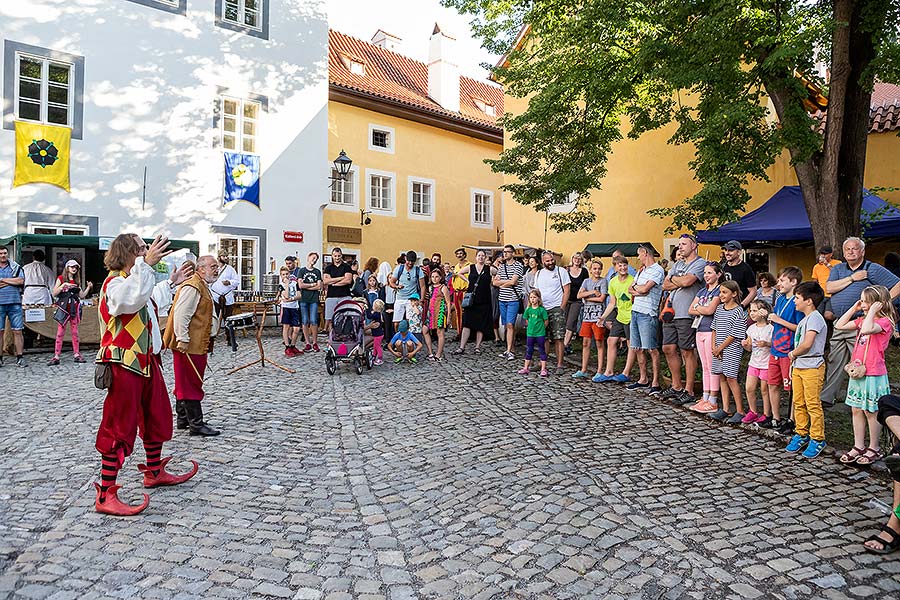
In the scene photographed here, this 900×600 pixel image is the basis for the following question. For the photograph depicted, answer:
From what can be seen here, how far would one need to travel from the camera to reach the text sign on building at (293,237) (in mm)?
20806

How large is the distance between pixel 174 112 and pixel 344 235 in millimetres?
7743

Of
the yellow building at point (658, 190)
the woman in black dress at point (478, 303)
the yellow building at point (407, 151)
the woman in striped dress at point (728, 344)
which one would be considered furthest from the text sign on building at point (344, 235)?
the woman in striped dress at point (728, 344)

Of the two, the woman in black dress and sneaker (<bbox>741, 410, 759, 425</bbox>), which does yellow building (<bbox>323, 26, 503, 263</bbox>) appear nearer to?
the woman in black dress

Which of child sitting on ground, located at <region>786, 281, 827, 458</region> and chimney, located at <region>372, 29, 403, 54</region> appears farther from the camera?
chimney, located at <region>372, 29, 403, 54</region>

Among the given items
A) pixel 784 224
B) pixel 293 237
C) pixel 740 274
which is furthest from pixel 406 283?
Answer: pixel 293 237

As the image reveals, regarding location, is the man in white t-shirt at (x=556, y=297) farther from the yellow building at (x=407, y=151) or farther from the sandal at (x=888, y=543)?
the yellow building at (x=407, y=151)

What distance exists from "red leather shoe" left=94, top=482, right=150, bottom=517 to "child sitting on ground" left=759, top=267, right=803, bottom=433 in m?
5.95

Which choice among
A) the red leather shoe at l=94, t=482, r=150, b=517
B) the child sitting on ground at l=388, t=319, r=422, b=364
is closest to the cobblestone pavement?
the red leather shoe at l=94, t=482, r=150, b=517

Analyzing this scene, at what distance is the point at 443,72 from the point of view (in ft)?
98.8

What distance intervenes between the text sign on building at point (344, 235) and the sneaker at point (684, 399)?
679 inches

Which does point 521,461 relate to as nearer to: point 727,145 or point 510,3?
point 727,145

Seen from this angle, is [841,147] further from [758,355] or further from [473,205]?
[473,205]

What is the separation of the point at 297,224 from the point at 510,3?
10.2 m

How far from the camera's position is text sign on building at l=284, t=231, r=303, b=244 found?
2081 centimetres
